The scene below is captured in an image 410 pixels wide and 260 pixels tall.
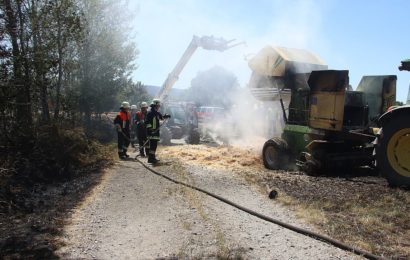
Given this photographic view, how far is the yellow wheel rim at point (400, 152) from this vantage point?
7840 millimetres

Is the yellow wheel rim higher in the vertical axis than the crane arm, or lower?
lower

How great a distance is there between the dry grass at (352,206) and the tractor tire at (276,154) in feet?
3.29

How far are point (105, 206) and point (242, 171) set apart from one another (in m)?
4.43

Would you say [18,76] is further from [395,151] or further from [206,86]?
[206,86]

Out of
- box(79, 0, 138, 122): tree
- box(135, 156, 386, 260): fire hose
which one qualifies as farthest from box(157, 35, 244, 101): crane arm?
box(135, 156, 386, 260): fire hose

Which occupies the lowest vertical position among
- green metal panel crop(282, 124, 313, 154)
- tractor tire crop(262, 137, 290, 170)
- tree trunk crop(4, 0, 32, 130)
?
tractor tire crop(262, 137, 290, 170)

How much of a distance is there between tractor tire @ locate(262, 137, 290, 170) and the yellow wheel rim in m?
3.81

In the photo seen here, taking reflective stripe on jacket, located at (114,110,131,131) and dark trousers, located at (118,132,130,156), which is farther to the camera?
reflective stripe on jacket, located at (114,110,131,131)

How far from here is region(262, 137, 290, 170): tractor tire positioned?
11.6 m

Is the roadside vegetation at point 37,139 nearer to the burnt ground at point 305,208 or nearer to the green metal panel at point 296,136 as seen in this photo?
the burnt ground at point 305,208

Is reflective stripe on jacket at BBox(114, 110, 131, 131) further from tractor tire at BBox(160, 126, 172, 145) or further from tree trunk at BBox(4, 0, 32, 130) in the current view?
tractor tire at BBox(160, 126, 172, 145)

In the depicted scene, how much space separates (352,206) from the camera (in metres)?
6.89

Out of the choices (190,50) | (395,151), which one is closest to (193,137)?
(190,50)

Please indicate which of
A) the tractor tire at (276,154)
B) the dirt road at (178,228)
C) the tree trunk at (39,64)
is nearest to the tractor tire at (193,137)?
the tractor tire at (276,154)
